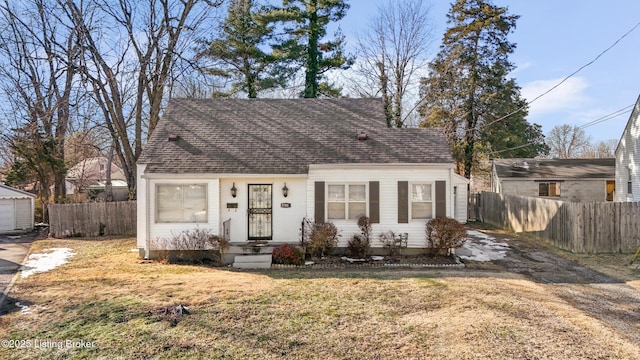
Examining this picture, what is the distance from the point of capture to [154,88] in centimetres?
2097

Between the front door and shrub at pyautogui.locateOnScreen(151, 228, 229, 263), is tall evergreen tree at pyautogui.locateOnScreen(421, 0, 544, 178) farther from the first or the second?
shrub at pyautogui.locateOnScreen(151, 228, 229, 263)

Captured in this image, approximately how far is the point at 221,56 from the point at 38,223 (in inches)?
569

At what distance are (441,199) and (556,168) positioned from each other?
19.0m

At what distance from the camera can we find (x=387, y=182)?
11695 millimetres

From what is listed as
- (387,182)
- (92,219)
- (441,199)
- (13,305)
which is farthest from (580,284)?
(92,219)

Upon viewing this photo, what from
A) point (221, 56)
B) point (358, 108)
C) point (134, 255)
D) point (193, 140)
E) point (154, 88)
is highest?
point (221, 56)

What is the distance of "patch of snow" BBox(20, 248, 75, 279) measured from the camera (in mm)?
10383

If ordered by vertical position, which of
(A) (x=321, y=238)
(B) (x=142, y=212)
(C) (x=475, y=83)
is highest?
(C) (x=475, y=83)

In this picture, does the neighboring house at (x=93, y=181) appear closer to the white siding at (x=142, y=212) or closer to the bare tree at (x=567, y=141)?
the white siding at (x=142, y=212)

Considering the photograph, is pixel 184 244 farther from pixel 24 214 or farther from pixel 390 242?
pixel 24 214

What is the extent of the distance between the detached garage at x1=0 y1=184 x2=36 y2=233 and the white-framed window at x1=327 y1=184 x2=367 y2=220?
1678 cm

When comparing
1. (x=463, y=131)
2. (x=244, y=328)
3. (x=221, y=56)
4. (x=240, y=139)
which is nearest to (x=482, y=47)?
(x=463, y=131)

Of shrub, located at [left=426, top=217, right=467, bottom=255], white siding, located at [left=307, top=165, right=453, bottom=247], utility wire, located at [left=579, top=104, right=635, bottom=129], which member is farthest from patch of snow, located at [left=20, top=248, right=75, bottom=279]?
utility wire, located at [left=579, top=104, right=635, bottom=129]

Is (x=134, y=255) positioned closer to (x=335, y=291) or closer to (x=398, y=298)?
(x=335, y=291)
